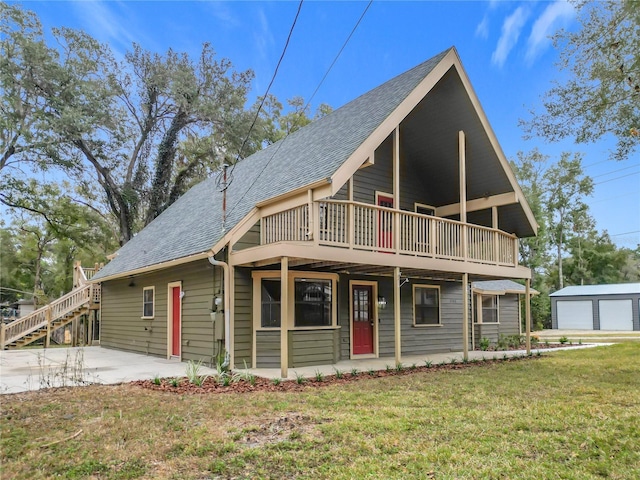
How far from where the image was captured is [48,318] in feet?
58.8

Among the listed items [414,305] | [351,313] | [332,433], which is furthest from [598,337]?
→ [332,433]

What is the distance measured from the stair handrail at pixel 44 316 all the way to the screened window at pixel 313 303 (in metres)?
11.9

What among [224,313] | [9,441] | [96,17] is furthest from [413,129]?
[9,441]

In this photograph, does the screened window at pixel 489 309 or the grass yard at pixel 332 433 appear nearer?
the grass yard at pixel 332 433

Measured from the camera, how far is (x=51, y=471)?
4176 mm

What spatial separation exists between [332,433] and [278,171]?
8.88 m

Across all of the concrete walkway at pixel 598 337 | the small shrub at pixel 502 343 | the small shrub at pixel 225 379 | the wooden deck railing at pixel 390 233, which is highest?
the wooden deck railing at pixel 390 233

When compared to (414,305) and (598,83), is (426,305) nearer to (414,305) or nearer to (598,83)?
(414,305)

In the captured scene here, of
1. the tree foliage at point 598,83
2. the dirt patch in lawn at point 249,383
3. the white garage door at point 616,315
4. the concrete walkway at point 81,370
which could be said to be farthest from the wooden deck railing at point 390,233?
the white garage door at point 616,315

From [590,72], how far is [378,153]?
17.7 ft

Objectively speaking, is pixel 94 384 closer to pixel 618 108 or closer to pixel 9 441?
pixel 9 441

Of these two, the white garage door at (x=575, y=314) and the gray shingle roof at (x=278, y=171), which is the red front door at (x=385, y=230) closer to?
the gray shingle roof at (x=278, y=171)

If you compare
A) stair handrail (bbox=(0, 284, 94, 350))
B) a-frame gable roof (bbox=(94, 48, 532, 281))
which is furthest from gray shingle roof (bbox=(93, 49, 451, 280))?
stair handrail (bbox=(0, 284, 94, 350))

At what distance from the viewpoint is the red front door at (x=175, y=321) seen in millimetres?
12961
